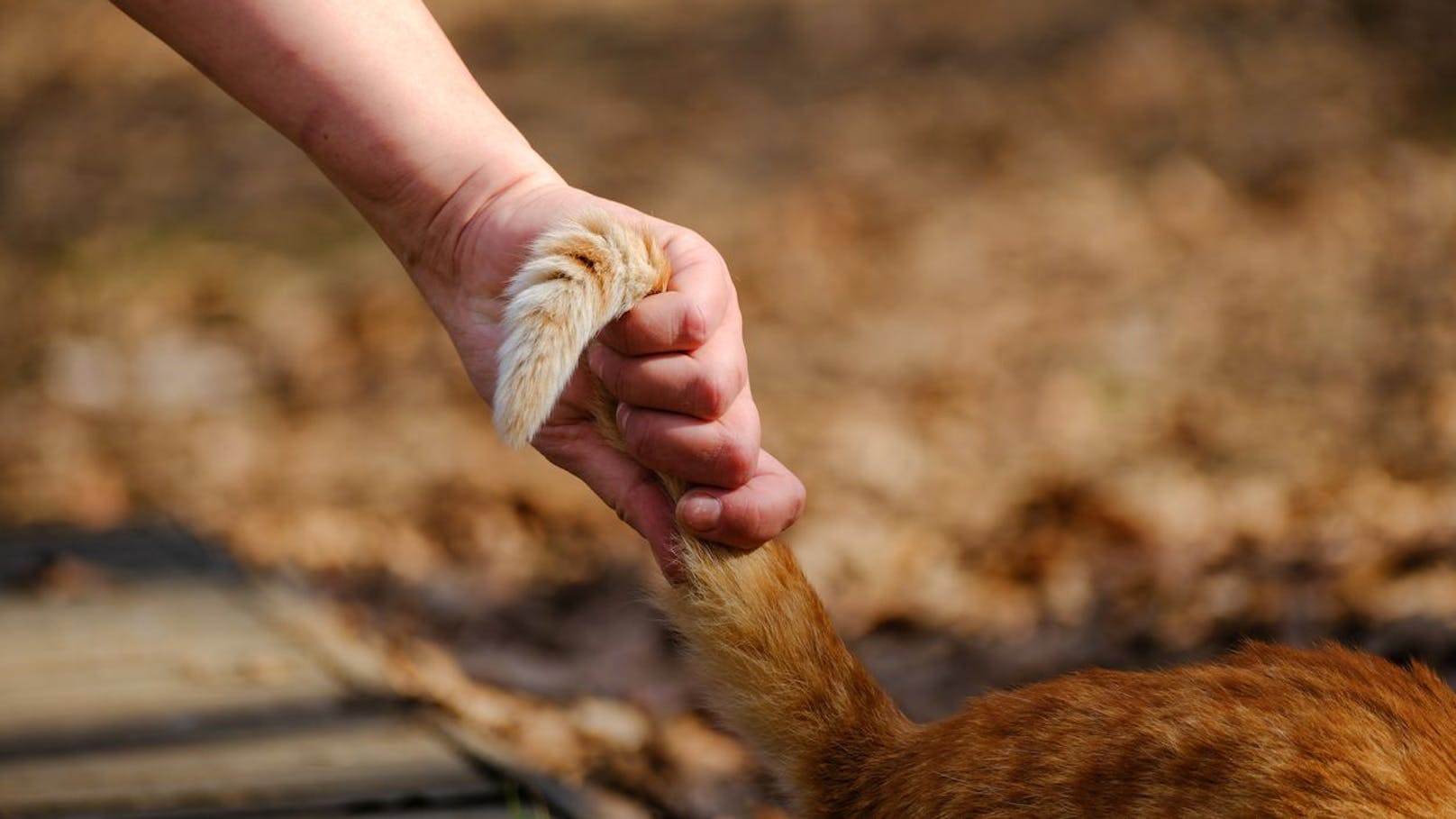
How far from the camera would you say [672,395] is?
172 cm

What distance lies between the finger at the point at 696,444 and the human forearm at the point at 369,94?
399mm

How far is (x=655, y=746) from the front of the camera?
290 cm

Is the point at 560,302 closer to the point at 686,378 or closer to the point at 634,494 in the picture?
the point at 686,378

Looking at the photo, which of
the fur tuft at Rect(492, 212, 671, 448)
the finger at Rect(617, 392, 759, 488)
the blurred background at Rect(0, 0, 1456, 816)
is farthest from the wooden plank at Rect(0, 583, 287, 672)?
the fur tuft at Rect(492, 212, 671, 448)

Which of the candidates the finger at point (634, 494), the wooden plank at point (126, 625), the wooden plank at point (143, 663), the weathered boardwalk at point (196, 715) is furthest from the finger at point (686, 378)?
the wooden plank at point (126, 625)

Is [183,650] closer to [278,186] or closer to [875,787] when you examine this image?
[875,787]

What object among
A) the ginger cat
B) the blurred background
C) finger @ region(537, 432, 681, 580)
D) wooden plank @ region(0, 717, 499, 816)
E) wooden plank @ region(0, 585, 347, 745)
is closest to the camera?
the ginger cat

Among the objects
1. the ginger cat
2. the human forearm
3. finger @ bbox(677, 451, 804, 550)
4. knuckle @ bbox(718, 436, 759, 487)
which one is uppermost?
the human forearm

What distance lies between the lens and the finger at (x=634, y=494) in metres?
1.83

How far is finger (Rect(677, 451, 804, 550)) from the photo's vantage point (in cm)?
173

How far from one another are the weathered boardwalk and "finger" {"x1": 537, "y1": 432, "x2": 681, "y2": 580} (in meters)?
0.64

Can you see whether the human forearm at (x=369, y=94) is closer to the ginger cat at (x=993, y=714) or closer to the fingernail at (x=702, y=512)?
the ginger cat at (x=993, y=714)

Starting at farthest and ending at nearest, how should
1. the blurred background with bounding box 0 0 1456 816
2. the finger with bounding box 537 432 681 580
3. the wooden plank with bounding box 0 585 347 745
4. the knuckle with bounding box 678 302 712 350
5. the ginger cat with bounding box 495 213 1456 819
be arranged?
1. the blurred background with bounding box 0 0 1456 816
2. the wooden plank with bounding box 0 585 347 745
3. the finger with bounding box 537 432 681 580
4. the knuckle with bounding box 678 302 712 350
5. the ginger cat with bounding box 495 213 1456 819

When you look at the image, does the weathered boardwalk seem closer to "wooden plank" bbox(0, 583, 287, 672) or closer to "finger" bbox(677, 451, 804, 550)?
"wooden plank" bbox(0, 583, 287, 672)
